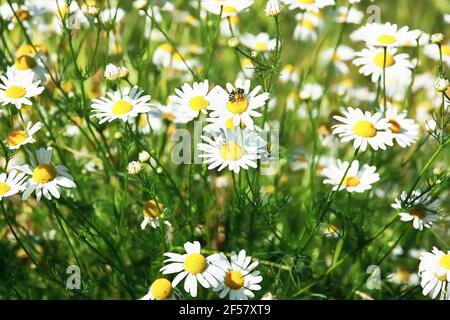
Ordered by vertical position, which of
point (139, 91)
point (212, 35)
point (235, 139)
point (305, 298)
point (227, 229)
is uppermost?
point (212, 35)

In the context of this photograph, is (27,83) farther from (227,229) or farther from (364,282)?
(364,282)

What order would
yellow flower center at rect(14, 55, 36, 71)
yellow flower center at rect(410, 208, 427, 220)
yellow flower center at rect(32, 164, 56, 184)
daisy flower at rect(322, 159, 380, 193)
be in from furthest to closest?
yellow flower center at rect(14, 55, 36, 71) → daisy flower at rect(322, 159, 380, 193) → yellow flower center at rect(410, 208, 427, 220) → yellow flower center at rect(32, 164, 56, 184)

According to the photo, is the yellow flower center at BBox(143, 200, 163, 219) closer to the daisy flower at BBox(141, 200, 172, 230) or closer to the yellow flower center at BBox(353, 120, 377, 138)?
the daisy flower at BBox(141, 200, 172, 230)

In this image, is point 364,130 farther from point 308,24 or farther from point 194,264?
point 308,24

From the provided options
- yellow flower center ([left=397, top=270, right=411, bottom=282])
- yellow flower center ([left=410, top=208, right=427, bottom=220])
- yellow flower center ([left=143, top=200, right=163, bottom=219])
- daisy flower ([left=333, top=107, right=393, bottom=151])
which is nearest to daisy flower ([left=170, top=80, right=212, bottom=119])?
yellow flower center ([left=143, top=200, right=163, bottom=219])

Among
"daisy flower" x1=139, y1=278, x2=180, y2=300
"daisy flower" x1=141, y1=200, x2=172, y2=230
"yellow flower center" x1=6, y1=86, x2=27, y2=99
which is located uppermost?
"yellow flower center" x1=6, y1=86, x2=27, y2=99
